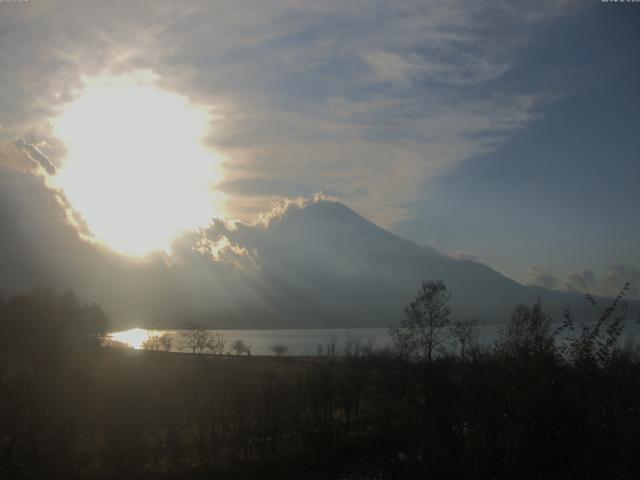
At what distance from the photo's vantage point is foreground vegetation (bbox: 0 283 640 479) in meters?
7.16

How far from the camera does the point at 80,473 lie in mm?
21359

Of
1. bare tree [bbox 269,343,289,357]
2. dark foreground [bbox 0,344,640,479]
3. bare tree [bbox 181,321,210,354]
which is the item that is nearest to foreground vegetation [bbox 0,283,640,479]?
dark foreground [bbox 0,344,640,479]

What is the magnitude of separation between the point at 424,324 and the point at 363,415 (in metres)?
15.2

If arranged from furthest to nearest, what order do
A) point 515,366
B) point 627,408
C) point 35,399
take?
point 35,399 < point 627,408 < point 515,366

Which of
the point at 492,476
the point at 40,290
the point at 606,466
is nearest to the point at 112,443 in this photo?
the point at 492,476

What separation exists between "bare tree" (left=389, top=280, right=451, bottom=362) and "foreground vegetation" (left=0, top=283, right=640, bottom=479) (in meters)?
0.17

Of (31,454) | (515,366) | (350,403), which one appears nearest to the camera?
(515,366)

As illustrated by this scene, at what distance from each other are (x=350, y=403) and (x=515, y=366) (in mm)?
27604

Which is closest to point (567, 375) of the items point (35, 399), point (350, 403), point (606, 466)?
point (606, 466)

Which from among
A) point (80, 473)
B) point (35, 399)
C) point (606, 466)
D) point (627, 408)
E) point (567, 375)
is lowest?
point (80, 473)

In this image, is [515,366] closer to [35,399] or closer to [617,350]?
[617,350]

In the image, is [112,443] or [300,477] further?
[300,477]

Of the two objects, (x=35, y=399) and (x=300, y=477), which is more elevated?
(x=35, y=399)

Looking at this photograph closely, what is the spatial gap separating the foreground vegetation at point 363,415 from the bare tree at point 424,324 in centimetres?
17
